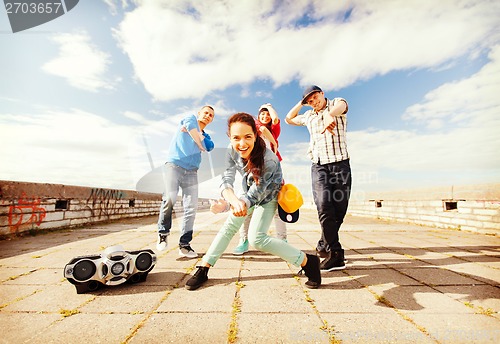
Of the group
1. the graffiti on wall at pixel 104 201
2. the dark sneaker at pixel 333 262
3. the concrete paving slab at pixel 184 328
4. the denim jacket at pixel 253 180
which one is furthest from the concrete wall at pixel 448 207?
the graffiti on wall at pixel 104 201

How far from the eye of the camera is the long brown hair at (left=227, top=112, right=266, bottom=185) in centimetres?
217

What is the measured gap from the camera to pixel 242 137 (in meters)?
2.14

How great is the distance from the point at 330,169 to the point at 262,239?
1.18 meters

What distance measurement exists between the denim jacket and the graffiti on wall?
5.95m

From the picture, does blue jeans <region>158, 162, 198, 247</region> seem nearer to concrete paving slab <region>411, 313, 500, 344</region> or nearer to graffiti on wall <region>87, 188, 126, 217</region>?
concrete paving slab <region>411, 313, 500, 344</region>

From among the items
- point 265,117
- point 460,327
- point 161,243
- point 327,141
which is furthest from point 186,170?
point 460,327

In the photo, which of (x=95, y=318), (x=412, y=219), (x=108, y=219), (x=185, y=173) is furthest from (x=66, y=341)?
(x=412, y=219)

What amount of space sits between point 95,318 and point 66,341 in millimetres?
256

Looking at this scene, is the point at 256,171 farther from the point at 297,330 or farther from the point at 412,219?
the point at 412,219

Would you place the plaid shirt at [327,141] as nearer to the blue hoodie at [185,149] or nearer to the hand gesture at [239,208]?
the hand gesture at [239,208]

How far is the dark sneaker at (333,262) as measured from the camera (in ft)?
8.56

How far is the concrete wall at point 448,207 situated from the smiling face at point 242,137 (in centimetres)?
536

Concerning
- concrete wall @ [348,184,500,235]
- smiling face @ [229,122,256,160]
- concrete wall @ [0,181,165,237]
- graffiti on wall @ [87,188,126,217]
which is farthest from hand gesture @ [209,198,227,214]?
graffiti on wall @ [87,188,126,217]

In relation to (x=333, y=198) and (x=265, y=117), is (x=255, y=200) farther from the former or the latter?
(x=265, y=117)
